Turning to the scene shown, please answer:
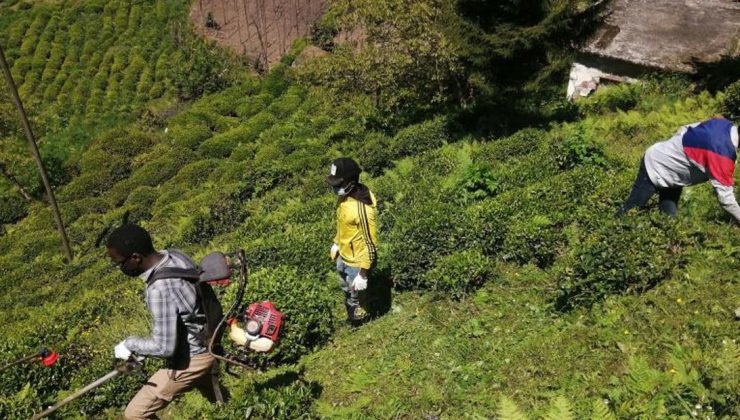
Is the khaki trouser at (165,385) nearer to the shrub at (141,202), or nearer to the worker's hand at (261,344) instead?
the worker's hand at (261,344)

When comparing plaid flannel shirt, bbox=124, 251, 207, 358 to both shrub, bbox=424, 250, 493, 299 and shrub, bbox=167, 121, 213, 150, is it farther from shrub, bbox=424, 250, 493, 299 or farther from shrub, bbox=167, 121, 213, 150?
shrub, bbox=167, 121, 213, 150

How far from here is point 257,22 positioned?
42.1 metres

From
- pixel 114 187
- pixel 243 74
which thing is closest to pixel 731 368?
pixel 114 187

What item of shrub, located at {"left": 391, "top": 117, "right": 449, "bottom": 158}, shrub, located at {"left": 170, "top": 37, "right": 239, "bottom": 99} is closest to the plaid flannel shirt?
shrub, located at {"left": 391, "top": 117, "right": 449, "bottom": 158}

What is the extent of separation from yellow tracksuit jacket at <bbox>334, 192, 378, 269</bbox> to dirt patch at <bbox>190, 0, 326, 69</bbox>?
34991 mm

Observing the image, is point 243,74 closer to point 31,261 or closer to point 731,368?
point 31,261

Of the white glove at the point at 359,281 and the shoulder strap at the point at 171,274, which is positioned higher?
the shoulder strap at the point at 171,274

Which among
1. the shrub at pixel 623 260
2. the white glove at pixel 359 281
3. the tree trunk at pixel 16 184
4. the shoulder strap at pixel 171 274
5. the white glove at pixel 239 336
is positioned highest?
the shoulder strap at pixel 171 274

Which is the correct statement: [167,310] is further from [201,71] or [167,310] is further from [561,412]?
[201,71]

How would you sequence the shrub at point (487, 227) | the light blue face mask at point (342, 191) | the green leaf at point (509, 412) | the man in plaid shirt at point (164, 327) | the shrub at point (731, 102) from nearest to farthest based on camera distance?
the man in plaid shirt at point (164, 327) → the green leaf at point (509, 412) → the light blue face mask at point (342, 191) → the shrub at point (487, 227) → the shrub at point (731, 102)

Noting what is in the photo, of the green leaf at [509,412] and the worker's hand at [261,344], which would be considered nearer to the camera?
the green leaf at [509,412]

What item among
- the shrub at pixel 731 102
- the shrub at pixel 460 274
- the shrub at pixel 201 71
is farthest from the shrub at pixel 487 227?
the shrub at pixel 201 71

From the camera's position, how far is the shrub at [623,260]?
595cm

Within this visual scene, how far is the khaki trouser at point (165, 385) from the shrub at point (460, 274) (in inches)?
138
